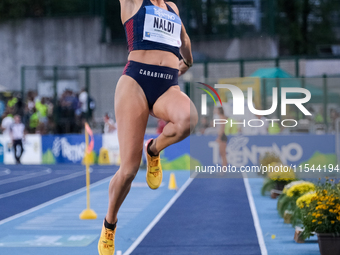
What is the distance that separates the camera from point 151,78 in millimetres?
4055

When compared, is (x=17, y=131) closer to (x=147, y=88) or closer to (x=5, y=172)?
(x=5, y=172)

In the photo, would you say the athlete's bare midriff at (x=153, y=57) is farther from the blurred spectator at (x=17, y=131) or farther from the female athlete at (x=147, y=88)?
the blurred spectator at (x=17, y=131)

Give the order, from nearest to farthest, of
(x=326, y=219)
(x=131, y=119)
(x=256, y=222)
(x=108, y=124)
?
(x=131, y=119) < (x=326, y=219) < (x=256, y=222) < (x=108, y=124)

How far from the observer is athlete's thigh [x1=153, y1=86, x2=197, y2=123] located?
3828 mm

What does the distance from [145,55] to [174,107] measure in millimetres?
494

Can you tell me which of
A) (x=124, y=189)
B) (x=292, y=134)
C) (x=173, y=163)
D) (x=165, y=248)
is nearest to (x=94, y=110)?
(x=173, y=163)

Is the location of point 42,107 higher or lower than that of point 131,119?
lower

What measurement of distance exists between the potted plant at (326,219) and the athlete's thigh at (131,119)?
3329 millimetres

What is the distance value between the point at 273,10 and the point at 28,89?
10905 mm

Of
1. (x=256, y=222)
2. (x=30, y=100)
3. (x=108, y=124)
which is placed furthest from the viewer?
(x=30, y=100)

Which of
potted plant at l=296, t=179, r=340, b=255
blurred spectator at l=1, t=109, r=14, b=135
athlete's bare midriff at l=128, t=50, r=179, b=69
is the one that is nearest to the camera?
athlete's bare midriff at l=128, t=50, r=179, b=69

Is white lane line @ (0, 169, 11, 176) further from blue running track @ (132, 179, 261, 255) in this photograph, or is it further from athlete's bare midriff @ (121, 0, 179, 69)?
athlete's bare midriff @ (121, 0, 179, 69)

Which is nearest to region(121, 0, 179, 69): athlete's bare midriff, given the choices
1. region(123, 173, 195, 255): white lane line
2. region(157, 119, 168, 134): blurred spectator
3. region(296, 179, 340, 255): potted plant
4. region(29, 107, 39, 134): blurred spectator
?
region(296, 179, 340, 255): potted plant

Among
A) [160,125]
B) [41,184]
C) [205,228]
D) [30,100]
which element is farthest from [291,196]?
[30,100]
